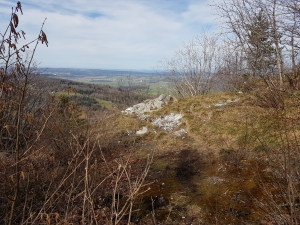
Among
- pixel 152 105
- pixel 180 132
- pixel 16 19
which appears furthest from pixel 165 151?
pixel 16 19

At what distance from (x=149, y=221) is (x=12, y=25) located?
349cm

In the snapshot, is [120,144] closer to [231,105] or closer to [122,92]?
[231,105]

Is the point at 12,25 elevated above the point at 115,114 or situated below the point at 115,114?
above

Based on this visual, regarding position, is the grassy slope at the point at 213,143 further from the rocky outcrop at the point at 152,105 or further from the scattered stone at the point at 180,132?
the rocky outcrop at the point at 152,105

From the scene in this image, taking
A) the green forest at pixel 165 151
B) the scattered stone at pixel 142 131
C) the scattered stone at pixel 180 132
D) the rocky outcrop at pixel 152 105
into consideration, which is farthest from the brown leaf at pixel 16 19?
the rocky outcrop at pixel 152 105

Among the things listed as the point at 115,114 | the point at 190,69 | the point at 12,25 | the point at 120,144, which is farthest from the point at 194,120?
the point at 12,25

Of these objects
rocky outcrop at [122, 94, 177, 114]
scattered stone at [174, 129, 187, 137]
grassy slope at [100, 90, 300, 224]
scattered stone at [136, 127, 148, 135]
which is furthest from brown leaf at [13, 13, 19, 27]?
rocky outcrop at [122, 94, 177, 114]

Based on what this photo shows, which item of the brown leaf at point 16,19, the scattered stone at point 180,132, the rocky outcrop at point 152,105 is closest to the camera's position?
the brown leaf at point 16,19

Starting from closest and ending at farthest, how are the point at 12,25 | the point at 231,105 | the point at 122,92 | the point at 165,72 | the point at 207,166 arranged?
the point at 12,25, the point at 207,166, the point at 231,105, the point at 165,72, the point at 122,92

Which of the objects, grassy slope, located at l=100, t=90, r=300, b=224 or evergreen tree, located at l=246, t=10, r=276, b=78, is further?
grassy slope, located at l=100, t=90, r=300, b=224

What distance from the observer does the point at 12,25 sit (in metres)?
2.04

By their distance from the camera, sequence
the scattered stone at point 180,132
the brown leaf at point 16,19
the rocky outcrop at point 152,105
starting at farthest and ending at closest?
the rocky outcrop at point 152,105 → the scattered stone at point 180,132 → the brown leaf at point 16,19

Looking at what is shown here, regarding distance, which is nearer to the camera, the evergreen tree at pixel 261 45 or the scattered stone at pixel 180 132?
the evergreen tree at pixel 261 45

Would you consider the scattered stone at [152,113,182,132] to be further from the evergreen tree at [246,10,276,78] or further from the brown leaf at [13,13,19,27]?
the brown leaf at [13,13,19,27]
